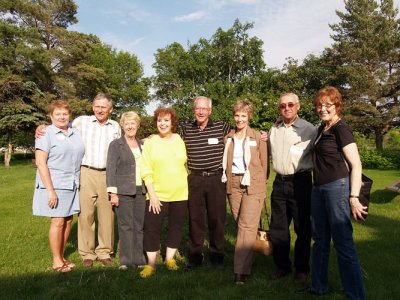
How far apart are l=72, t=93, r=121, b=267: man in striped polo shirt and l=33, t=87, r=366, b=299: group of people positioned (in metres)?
0.01

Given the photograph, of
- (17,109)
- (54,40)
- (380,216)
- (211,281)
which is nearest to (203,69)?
(54,40)

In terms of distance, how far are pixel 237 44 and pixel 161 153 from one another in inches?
1623

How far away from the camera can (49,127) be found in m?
4.38

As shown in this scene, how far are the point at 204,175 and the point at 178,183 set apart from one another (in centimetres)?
34

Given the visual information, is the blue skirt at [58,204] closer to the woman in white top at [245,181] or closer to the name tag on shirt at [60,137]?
the name tag on shirt at [60,137]

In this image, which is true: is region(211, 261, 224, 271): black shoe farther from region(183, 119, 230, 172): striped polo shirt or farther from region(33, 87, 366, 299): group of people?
region(183, 119, 230, 172): striped polo shirt

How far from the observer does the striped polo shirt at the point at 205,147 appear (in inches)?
176

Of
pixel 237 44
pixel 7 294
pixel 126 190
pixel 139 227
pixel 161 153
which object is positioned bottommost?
pixel 7 294

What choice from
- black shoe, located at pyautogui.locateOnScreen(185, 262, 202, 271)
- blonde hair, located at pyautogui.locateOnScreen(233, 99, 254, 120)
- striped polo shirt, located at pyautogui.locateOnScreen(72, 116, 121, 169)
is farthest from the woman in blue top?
blonde hair, located at pyautogui.locateOnScreen(233, 99, 254, 120)

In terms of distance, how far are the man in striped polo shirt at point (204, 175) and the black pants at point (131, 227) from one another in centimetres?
66

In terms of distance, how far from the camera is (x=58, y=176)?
4.33 metres

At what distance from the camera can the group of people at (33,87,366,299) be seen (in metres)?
4.09

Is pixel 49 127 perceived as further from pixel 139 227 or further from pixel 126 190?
pixel 139 227

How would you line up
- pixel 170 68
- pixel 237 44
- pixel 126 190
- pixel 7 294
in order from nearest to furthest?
pixel 7 294 < pixel 126 190 < pixel 237 44 < pixel 170 68
